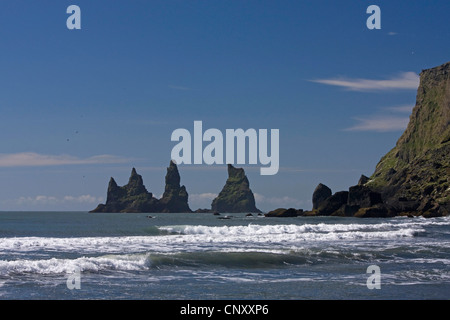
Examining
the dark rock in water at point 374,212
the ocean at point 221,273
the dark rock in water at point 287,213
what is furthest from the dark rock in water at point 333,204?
the ocean at point 221,273

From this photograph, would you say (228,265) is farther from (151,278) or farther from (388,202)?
(388,202)

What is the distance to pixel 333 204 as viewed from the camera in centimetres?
14488

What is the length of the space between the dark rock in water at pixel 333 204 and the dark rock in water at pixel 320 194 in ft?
34.8

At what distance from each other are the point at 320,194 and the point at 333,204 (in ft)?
46.0

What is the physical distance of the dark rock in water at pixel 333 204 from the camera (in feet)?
473

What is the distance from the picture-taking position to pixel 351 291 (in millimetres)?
21812

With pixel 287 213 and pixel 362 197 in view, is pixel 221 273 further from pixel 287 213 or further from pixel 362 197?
pixel 287 213

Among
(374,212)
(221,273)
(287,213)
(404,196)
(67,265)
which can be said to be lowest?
(287,213)

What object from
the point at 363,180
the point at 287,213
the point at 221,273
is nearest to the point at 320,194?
the point at 287,213

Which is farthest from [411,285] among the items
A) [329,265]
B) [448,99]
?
[448,99]

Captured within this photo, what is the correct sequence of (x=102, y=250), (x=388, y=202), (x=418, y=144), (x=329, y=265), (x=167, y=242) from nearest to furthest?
Result: (x=329, y=265) < (x=102, y=250) < (x=167, y=242) < (x=388, y=202) < (x=418, y=144)

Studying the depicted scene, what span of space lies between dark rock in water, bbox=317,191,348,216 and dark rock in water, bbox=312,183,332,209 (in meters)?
10.6

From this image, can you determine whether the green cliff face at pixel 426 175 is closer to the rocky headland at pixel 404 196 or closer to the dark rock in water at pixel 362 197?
the rocky headland at pixel 404 196
